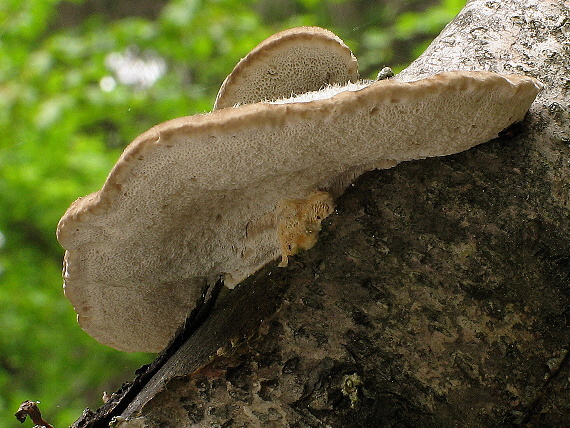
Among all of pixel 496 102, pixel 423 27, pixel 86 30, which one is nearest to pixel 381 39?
pixel 423 27

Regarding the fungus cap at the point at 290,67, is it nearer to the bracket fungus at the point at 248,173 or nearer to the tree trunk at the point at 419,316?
the bracket fungus at the point at 248,173

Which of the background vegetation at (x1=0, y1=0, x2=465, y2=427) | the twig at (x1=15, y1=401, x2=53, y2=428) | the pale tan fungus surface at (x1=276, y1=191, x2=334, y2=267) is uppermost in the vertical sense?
the pale tan fungus surface at (x1=276, y1=191, x2=334, y2=267)

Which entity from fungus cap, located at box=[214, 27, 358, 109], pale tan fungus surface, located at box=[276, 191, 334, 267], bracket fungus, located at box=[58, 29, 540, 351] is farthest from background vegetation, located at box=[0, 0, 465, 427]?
pale tan fungus surface, located at box=[276, 191, 334, 267]

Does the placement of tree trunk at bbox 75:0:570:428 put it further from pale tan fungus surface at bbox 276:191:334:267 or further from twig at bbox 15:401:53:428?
twig at bbox 15:401:53:428

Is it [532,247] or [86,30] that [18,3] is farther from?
[532,247]

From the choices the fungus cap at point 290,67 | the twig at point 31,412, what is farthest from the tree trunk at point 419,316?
the fungus cap at point 290,67

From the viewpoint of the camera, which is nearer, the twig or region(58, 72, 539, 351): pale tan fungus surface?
region(58, 72, 539, 351): pale tan fungus surface

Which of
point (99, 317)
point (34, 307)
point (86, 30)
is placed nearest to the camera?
point (99, 317)
